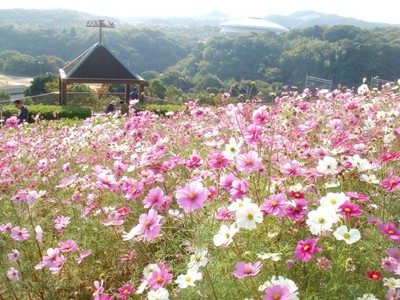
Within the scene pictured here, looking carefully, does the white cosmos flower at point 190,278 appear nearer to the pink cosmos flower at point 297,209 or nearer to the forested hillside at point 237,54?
the pink cosmos flower at point 297,209

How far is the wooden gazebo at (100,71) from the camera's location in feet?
49.9

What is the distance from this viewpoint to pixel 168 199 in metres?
1.92

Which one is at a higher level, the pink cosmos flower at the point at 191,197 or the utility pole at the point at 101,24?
the pink cosmos flower at the point at 191,197

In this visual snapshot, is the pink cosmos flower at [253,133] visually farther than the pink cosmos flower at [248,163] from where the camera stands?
Yes

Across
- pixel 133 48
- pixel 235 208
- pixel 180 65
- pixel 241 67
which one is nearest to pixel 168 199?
pixel 235 208

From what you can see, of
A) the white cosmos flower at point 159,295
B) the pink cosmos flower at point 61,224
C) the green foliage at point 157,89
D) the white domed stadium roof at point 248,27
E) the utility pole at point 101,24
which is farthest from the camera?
the white domed stadium roof at point 248,27

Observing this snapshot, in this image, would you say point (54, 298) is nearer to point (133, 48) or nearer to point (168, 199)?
point (168, 199)

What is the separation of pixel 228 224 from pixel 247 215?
1.19 feet

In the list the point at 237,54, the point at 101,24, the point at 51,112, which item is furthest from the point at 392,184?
the point at 237,54

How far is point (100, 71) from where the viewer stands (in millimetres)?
15789

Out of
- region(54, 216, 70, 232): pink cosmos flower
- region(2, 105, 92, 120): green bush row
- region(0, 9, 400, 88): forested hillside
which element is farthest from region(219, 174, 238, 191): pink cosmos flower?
region(0, 9, 400, 88): forested hillside

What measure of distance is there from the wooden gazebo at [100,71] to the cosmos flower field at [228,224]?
12.5 m

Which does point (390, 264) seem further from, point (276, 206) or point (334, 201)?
point (276, 206)

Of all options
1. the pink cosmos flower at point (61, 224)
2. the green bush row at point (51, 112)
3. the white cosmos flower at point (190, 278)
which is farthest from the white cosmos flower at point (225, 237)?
the green bush row at point (51, 112)
